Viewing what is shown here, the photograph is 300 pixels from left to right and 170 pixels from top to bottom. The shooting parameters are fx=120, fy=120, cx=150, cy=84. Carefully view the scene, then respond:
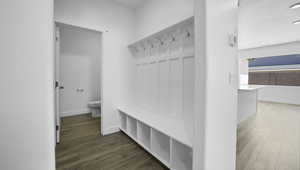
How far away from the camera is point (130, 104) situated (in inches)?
115

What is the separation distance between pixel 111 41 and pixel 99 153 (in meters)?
2.20

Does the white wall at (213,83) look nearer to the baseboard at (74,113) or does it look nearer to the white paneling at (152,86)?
the white paneling at (152,86)

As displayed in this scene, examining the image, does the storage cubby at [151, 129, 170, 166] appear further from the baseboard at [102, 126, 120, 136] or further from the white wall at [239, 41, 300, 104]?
the white wall at [239, 41, 300, 104]

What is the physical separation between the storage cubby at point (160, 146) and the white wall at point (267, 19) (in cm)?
306

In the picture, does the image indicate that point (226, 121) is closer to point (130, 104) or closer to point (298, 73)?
point (130, 104)

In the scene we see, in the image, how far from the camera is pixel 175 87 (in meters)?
1.91

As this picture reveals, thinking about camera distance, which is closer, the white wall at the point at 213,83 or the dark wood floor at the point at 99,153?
the white wall at the point at 213,83

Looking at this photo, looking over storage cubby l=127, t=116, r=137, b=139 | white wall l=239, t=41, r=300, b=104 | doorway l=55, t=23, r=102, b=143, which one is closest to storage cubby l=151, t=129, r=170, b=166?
storage cubby l=127, t=116, r=137, b=139

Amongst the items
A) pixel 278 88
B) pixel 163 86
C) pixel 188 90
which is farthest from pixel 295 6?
pixel 278 88

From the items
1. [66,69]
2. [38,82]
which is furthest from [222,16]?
[66,69]

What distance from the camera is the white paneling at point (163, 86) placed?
204 centimetres

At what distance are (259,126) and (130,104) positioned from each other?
3.21 metres

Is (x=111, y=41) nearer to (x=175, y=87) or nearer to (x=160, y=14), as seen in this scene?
(x=160, y=14)

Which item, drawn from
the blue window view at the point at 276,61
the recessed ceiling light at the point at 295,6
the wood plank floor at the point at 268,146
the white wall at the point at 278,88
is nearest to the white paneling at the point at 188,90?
the wood plank floor at the point at 268,146
